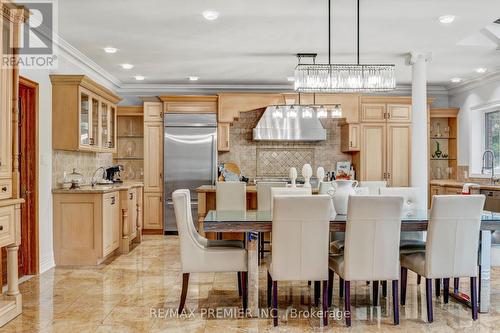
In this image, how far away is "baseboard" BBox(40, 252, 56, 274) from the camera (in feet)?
16.3

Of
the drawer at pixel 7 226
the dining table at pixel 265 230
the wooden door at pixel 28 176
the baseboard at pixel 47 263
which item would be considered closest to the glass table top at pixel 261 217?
the dining table at pixel 265 230

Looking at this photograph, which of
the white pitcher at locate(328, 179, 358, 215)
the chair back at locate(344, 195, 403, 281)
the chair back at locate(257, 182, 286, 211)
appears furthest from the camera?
the chair back at locate(257, 182, 286, 211)

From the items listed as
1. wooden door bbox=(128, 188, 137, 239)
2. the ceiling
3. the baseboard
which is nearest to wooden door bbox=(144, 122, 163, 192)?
wooden door bbox=(128, 188, 137, 239)

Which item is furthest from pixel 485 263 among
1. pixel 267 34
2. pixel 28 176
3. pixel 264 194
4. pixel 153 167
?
pixel 153 167

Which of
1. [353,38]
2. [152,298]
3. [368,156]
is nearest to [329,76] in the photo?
[353,38]

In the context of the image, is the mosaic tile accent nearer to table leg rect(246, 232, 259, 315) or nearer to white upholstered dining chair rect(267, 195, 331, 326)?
table leg rect(246, 232, 259, 315)

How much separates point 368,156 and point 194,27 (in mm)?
4114

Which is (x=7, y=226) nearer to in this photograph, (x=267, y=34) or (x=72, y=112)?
(x=72, y=112)

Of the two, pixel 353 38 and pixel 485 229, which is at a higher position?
pixel 353 38

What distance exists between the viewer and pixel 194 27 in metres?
4.80

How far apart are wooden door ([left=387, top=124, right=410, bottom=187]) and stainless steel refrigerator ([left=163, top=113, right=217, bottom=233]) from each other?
2.89 m

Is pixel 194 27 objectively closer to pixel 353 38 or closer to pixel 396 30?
pixel 353 38

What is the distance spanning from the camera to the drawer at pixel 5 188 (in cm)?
333

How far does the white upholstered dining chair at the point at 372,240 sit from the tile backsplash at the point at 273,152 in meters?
4.99
